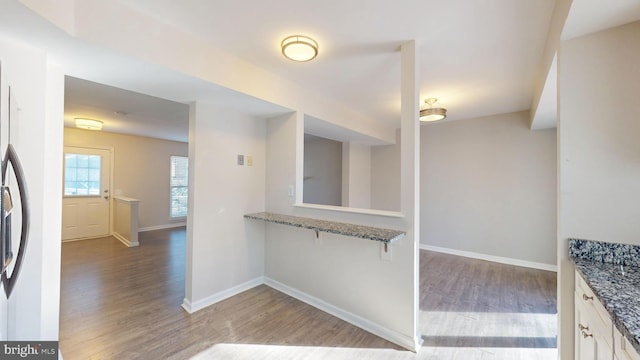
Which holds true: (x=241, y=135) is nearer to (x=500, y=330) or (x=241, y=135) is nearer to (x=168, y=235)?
(x=500, y=330)

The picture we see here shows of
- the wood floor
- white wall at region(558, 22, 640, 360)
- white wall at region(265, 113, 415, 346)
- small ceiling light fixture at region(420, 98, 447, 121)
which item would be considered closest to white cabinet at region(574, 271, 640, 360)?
white wall at region(558, 22, 640, 360)

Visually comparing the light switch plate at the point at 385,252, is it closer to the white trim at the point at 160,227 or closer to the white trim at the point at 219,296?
the white trim at the point at 219,296

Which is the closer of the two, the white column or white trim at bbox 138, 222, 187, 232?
the white column

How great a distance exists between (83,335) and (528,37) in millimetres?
4409

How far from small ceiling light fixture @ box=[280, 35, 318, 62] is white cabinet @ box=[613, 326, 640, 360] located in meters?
2.33

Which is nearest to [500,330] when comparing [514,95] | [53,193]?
[514,95]

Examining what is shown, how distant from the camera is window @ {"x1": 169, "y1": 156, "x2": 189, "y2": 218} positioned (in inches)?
273

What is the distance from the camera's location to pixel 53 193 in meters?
1.79

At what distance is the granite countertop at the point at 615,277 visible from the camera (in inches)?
33.9

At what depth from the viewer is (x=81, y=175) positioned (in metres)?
5.46

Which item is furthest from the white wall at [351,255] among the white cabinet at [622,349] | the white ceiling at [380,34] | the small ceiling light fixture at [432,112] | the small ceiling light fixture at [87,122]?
the small ceiling light fixture at [87,122]

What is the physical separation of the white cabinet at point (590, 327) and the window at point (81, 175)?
7.71 m

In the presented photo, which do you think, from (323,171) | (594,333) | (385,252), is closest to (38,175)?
(385,252)

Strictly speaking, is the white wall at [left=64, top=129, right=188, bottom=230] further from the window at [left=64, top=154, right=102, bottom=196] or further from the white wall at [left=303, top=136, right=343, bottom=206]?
the white wall at [left=303, top=136, right=343, bottom=206]
